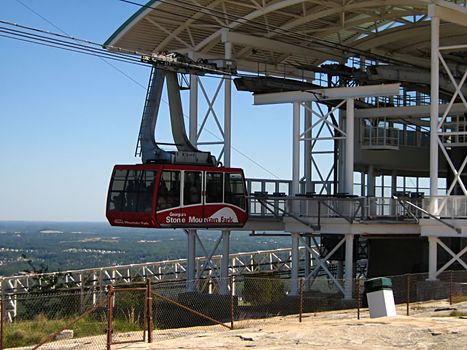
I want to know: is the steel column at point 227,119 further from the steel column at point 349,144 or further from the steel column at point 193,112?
the steel column at point 349,144

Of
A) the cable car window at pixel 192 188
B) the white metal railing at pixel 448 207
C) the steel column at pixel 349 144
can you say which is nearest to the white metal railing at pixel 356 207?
the white metal railing at pixel 448 207

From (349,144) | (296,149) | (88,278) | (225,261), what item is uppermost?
(349,144)

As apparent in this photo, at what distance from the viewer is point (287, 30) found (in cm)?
4125

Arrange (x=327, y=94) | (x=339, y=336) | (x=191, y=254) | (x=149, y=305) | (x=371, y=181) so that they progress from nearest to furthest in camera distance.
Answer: (x=149, y=305), (x=339, y=336), (x=327, y=94), (x=191, y=254), (x=371, y=181)

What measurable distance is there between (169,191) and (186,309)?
24.3 feet

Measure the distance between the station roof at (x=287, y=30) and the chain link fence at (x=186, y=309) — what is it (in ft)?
34.0

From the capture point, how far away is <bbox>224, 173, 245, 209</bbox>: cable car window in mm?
35750

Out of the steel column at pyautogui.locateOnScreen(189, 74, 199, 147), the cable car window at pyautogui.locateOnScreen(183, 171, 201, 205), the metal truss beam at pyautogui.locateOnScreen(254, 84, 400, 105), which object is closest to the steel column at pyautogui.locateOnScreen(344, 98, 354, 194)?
the metal truss beam at pyautogui.locateOnScreen(254, 84, 400, 105)

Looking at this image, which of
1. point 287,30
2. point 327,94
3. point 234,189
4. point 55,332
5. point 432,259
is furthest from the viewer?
point 287,30

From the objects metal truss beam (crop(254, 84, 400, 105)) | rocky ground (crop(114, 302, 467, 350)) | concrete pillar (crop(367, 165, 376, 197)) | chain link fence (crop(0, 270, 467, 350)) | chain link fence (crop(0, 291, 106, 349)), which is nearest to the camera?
rocky ground (crop(114, 302, 467, 350))

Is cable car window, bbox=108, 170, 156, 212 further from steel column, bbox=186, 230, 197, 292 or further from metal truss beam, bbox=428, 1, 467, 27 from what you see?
metal truss beam, bbox=428, 1, 467, 27

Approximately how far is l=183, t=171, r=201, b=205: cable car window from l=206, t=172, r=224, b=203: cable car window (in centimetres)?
43

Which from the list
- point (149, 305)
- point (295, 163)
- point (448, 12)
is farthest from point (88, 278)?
point (149, 305)

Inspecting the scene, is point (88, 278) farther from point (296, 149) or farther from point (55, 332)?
point (55, 332)
